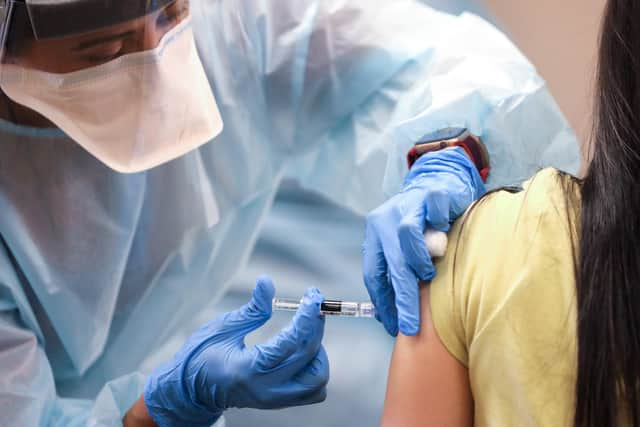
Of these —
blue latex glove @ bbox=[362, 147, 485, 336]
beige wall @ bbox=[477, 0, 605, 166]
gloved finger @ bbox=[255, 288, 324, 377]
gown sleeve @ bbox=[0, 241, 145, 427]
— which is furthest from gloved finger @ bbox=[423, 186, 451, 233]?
beige wall @ bbox=[477, 0, 605, 166]

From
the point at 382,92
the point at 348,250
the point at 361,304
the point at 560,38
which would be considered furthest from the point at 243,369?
the point at 560,38

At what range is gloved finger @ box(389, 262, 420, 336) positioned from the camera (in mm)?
802

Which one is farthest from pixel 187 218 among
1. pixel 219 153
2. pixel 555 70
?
pixel 555 70

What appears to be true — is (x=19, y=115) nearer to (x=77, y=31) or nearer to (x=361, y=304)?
(x=77, y=31)

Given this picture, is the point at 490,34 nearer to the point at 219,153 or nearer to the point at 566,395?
the point at 219,153

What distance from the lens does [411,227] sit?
0.87 m

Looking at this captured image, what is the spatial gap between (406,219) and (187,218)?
56cm

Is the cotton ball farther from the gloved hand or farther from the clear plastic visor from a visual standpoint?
the clear plastic visor

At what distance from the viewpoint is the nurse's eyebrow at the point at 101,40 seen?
101 cm

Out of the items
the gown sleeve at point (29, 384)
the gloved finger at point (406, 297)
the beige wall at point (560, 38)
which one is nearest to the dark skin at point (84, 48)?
the gown sleeve at point (29, 384)

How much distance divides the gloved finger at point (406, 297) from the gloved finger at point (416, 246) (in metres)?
0.02

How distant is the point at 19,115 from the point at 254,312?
0.48 meters

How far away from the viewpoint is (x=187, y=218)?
133 centimetres

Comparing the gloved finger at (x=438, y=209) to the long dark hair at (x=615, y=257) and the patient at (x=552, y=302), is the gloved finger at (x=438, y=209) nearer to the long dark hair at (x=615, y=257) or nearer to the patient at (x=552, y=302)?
the patient at (x=552, y=302)
